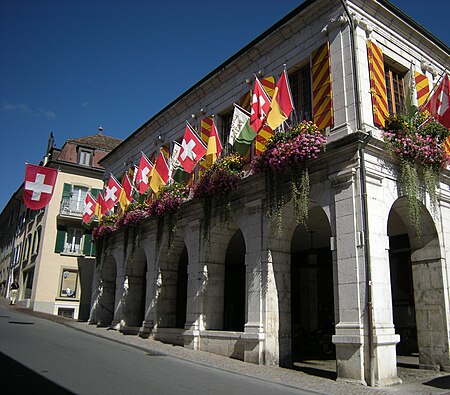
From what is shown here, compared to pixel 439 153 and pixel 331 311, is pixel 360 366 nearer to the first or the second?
pixel 439 153

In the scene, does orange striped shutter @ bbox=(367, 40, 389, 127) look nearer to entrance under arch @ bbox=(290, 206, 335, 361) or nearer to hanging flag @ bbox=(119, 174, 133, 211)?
entrance under arch @ bbox=(290, 206, 335, 361)

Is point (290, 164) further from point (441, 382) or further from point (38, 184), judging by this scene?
point (38, 184)

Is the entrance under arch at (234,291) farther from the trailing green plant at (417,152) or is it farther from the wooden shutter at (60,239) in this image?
the wooden shutter at (60,239)

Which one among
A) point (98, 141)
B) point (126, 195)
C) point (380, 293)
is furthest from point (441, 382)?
point (98, 141)

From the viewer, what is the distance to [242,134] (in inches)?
455

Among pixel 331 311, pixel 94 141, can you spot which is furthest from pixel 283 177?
pixel 94 141

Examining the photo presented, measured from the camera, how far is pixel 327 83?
10898mm

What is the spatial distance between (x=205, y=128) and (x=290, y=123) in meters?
3.93

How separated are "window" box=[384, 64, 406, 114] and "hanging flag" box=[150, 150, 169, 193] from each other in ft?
23.5

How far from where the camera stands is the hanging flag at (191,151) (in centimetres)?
1325

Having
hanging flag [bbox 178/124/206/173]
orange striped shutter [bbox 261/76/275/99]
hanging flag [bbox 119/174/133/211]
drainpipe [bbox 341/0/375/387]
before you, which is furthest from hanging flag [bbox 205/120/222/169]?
hanging flag [bbox 119/174/133/211]

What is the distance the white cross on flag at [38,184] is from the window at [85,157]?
42.5 feet

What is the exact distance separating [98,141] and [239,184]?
23.7 metres

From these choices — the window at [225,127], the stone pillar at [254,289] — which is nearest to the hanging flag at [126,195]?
the window at [225,127]
